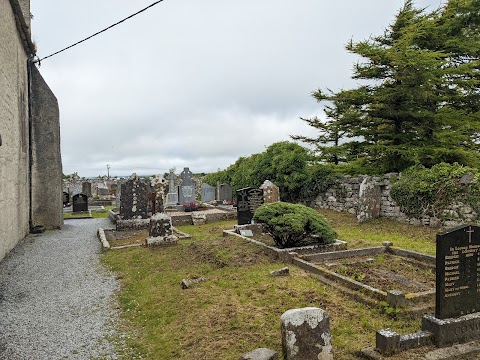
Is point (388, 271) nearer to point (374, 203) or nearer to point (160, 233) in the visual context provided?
point (160, 233)

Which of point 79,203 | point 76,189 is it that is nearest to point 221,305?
point 79,203

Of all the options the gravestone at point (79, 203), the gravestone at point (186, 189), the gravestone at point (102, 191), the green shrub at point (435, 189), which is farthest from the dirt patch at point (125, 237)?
the gravestone at point (102, 191)

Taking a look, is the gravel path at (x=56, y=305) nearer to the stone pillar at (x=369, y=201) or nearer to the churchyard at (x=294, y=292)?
the churchyard at (x=294, y=292)

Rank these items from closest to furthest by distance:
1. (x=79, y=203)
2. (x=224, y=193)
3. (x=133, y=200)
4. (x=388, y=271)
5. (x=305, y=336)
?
1. (x=305, y=336)
2. (x=388, y=271)
3. (x=133, y=200)
4. (x=79, y=203)
5. (x=224, y=193)

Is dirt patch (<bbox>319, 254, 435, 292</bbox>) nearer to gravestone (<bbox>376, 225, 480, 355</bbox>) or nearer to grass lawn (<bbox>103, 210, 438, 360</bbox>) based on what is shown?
grass lawn (<bbox>103, 210, 438, 360</bbox>)

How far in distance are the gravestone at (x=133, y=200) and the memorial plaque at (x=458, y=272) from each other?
12850 mm

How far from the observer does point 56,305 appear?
249 inches

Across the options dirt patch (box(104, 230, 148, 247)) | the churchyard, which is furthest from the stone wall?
the churchyard

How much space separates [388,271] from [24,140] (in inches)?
537

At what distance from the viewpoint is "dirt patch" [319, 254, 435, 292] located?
670cm

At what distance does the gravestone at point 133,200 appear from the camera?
1523 cm

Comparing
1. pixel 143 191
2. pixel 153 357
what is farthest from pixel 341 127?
pixel 153 357

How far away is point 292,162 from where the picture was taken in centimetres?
2012

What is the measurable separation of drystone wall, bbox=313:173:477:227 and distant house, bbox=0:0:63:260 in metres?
12.6
